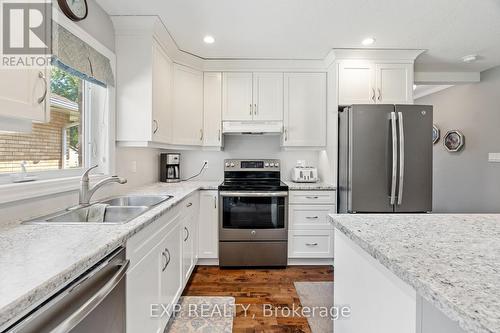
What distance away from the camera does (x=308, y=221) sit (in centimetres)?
285

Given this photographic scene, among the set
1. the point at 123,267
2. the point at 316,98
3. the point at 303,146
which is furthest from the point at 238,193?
the point at 123,267

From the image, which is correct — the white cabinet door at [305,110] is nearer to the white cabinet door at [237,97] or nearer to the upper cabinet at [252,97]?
the upper cabinet at [252,97]

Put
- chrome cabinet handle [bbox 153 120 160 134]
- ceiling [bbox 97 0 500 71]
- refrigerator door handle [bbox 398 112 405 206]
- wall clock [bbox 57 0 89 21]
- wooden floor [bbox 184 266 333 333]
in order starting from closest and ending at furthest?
wall clock [bbox 57 0 89 21], wooden floor [bbox 184 266 333 333], ceiling [bbox 97 0 500 71], chrome cabinet handle [bbox 153 120 160 134], refrigerator door handle [bbox 398 112 405 206]

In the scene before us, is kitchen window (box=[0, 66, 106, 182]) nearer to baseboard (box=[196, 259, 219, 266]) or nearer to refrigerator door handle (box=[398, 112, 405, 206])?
baseboard (box=[196, 259, 219, 266])

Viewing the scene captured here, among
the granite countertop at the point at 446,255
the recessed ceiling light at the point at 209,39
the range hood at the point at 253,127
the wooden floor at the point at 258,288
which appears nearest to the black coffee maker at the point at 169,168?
the range hood at the point at 253,127

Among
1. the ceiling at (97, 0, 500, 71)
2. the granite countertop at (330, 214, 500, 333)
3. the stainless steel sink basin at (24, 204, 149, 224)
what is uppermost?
the ceiling at (97, 0, 500, 71)

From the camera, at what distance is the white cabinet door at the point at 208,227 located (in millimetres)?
2836

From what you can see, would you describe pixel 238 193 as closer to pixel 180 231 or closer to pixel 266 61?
pixel 180 231

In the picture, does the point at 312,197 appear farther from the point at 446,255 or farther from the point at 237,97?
the point at 446,255

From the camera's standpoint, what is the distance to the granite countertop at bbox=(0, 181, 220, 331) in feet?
2.04

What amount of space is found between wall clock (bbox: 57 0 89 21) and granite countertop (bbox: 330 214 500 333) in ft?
6.71

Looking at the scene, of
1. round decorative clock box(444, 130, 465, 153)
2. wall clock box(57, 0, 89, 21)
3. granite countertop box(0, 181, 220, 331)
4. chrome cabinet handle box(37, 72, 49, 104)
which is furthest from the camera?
round decorative clock box(444, 130, 465, 153)

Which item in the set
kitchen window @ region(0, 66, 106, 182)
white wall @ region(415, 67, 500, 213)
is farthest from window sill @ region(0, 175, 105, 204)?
white wall @ region(415, 67, 500, 213)

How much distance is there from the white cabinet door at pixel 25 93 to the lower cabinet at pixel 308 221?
2276 mm
